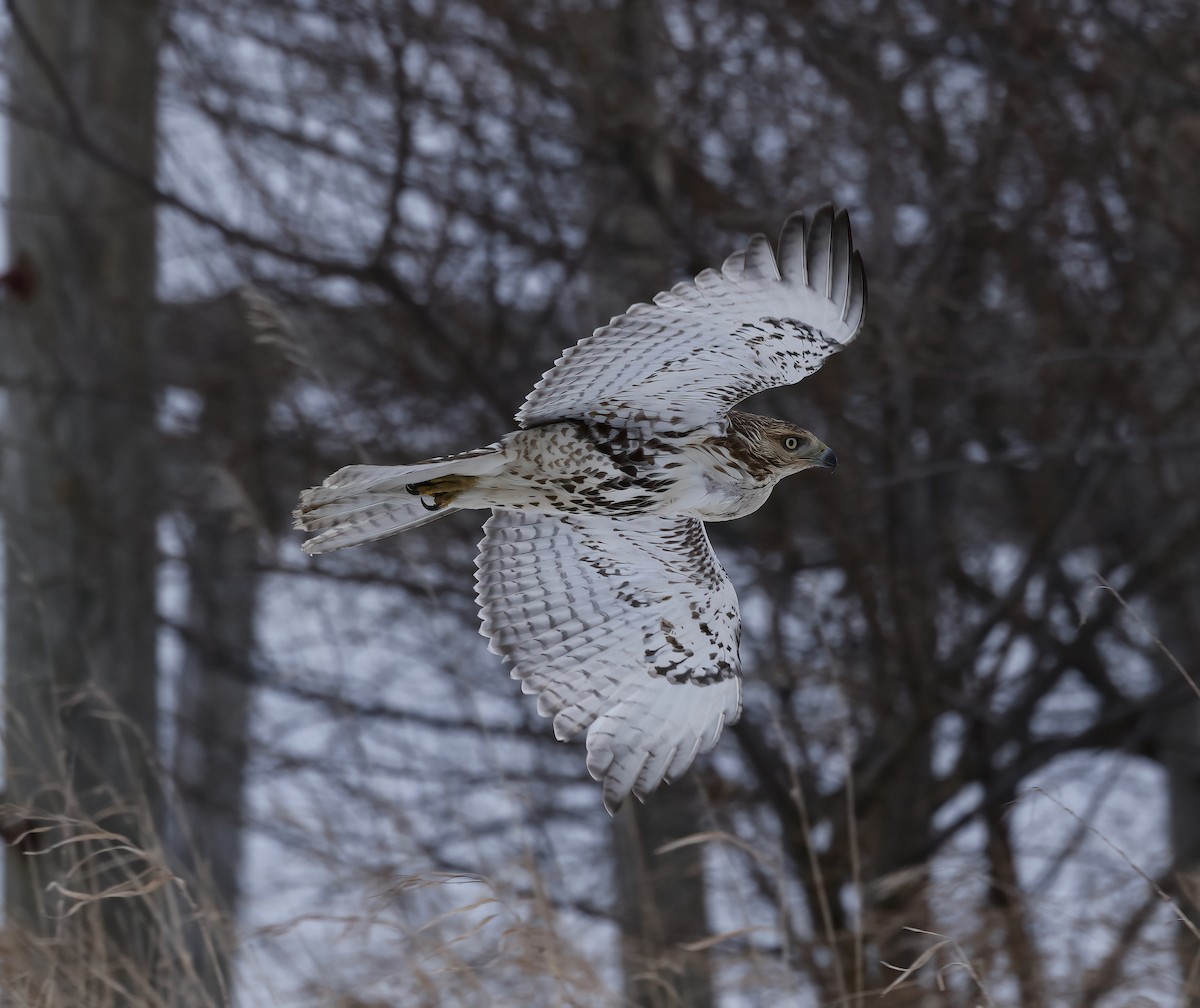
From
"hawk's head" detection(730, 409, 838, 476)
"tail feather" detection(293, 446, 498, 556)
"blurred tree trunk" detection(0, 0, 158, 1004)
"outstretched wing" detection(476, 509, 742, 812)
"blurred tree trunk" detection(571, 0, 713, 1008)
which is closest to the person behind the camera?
"tail feather" detection(293, 446, 498, 556)

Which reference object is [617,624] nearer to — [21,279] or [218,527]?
[21,279]

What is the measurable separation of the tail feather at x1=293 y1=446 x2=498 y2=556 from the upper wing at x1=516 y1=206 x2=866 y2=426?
0.20 meters

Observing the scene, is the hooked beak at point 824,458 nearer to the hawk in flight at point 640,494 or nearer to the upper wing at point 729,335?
the hawk in flight at point 640,494

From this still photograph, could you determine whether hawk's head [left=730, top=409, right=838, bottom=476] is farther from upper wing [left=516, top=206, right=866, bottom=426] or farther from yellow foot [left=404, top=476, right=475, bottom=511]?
yellow foot [left=404, top=476, right=475, bottom=511]

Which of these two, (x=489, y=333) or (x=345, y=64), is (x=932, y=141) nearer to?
(x=489, y=333)

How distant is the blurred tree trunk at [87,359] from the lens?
4.84 m

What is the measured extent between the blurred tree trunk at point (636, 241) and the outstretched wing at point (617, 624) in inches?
70.1

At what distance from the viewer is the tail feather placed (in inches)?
130

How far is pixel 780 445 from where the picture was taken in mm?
3455

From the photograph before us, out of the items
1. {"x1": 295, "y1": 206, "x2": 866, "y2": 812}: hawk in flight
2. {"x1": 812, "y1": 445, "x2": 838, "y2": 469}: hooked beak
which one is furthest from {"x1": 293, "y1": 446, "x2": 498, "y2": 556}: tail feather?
{"x1": 812, "y1": 445, "x2": 838, "y2": 469}: hooked beak

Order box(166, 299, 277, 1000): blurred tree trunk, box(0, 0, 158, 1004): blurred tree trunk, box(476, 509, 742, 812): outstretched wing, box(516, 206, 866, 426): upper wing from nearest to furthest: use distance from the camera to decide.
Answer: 1. box(516, 206, 866, 426): upper wing
2. box(476, 509, 742, 812): outstretched wing
3. box(0, 0, 158, 1004): blurred tree trunk
4. box(166, 299, 277, 1000): blurred tree trunk

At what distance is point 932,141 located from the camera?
594 cm

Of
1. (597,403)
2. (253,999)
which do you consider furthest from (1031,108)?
(253,999)

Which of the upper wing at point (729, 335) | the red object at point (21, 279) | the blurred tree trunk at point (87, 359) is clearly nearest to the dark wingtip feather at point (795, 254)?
the upper wing at point (729, 335)
